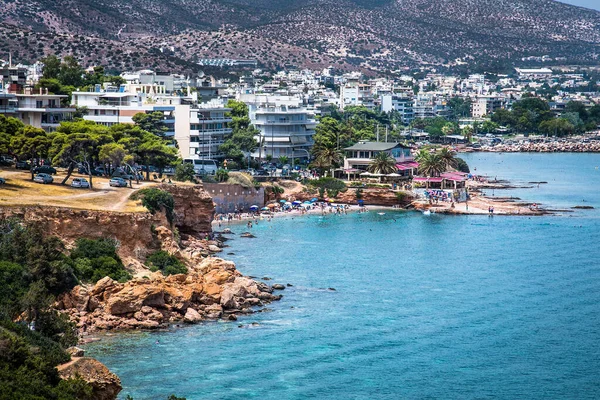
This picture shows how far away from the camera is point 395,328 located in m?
49.9

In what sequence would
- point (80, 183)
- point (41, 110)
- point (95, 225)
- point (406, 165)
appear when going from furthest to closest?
point (406, 165) < point (41, 110) < point (80, 183) < point (95, 225)

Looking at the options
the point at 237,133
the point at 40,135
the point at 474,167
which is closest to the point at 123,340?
the point at 40,135

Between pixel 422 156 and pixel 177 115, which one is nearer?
pixel 177 115

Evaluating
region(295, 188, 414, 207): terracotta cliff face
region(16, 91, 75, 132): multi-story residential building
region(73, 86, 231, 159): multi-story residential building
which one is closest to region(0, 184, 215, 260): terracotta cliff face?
region(16, 91, 75, 132): multi-story residential building

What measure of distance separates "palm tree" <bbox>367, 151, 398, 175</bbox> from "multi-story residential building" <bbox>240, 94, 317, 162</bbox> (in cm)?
1078

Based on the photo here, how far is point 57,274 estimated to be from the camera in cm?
4725

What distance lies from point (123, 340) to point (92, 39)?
15222cm

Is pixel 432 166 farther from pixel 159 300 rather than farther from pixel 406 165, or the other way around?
pixel 159 300

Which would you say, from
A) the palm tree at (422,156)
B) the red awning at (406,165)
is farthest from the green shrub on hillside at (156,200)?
the palm tree at (422,156)

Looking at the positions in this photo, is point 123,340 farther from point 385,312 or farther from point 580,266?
point 580,266

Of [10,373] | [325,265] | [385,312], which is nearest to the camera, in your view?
[10,373]

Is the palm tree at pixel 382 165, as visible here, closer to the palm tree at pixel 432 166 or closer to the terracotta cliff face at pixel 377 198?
the palm tree at pixel 432 166

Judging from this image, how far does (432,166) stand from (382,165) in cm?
611

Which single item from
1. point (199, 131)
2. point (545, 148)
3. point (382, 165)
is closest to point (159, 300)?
point (199, 131)
